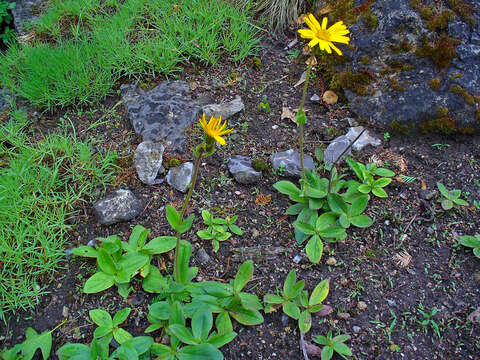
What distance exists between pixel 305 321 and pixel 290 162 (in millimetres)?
972

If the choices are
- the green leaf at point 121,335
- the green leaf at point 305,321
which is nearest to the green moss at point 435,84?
the green leaf at point 305,321

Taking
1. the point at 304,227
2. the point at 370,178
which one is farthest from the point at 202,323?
the point at 370,178

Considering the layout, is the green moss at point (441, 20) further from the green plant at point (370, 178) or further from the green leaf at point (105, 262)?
the green leaf at point (105, 262)

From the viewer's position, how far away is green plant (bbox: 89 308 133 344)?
181 cm

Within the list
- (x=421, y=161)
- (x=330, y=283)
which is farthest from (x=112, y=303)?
(x=421, y=161)

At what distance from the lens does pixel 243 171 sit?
8.04ft

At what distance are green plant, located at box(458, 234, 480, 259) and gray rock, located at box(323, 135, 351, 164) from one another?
0.80 meters

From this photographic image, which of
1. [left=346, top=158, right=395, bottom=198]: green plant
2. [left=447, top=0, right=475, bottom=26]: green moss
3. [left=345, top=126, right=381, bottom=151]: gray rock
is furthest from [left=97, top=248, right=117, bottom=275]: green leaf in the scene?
[left=447, top=0, right=475, bottom=26]: green moss

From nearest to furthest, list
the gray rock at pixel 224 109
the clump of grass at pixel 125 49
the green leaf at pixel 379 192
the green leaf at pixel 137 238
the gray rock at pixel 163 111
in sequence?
the green leaf at pixel 137 238 → the green leaf at pixel 379 192 → the gray rock at pixel 163 111 → the gray rock at pixel 224 109 → the clump of grass at pixel 125 49

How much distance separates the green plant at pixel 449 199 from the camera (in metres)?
2.25

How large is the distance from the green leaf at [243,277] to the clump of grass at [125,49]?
172cm

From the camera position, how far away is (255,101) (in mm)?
2918

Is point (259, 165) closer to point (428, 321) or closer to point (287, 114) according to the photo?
point (287, 114)

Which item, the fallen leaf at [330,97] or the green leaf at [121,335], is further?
the fallen leaf at [330,97]
